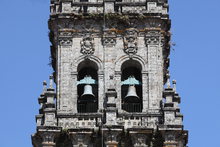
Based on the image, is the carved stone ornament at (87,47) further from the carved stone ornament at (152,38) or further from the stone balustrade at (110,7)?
the carved stone ornament at (152,38)

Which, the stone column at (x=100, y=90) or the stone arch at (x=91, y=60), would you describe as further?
the stone arch at (x=91, y=60)

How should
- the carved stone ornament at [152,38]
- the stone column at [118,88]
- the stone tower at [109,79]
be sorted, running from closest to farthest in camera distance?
the stone tower at [109,79] < the stone column at [118,88] < the carved stone ornament at [152,38]

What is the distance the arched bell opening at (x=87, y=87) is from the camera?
83.2m

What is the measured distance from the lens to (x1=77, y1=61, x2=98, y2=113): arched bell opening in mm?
83188

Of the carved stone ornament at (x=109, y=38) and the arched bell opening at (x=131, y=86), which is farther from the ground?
the carved stone ornament at (x=109, y=38)

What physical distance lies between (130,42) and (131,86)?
2514 mm

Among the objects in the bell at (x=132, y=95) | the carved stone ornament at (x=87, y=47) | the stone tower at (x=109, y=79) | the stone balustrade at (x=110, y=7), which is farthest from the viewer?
the stone balustrade at (x=110, y=7)

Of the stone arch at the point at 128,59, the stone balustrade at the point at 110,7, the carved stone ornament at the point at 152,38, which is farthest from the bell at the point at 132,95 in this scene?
the stone balustrade at the point at 110,7

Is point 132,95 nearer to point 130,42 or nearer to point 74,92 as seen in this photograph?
point 74,92

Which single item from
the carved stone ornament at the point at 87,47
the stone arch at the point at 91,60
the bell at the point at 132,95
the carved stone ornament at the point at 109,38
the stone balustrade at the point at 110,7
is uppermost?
the stone balustrade at the point at 110,7

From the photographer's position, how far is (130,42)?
8450 centimetres

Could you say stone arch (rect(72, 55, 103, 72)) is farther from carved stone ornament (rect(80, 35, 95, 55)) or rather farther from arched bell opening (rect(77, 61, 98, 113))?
carved stone ornament (rect(80, 35, 95, 55))

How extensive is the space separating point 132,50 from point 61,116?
5.65m

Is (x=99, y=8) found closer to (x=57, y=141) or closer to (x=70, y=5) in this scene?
(x=70, y=5)
